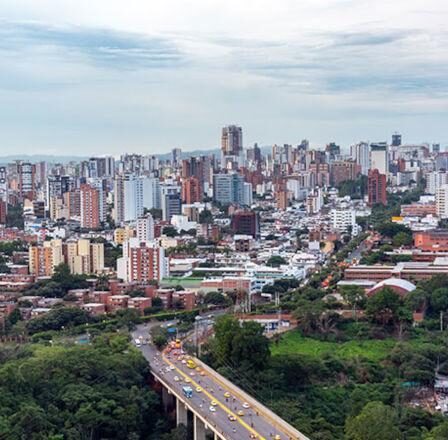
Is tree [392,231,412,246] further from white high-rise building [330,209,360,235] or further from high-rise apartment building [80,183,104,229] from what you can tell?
high-rise apartment building [80,183,104,229]

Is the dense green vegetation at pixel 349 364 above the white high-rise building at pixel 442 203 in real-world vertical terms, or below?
below

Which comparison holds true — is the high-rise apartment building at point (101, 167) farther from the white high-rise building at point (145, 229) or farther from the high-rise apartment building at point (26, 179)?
the white high-rise building at point (145, 229)

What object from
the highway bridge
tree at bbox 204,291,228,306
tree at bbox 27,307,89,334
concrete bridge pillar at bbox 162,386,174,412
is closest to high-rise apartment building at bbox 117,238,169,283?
tree at bbox 204,291,228,306

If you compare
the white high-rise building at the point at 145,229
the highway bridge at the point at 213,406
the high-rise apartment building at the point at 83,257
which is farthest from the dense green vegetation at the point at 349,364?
the white high-rise building at the point at 145,229

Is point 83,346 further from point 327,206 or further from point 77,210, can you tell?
point 327,206

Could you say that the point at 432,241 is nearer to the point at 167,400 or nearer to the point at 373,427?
the point at 167,400

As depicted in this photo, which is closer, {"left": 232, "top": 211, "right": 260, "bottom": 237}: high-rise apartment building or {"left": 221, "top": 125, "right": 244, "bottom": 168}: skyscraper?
{"left": 232, "top": 211, "right": 260, "bottom": 237}: high-rise apartment building

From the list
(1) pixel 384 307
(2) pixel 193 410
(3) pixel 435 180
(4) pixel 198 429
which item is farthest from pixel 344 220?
(2) pixel 193 410
